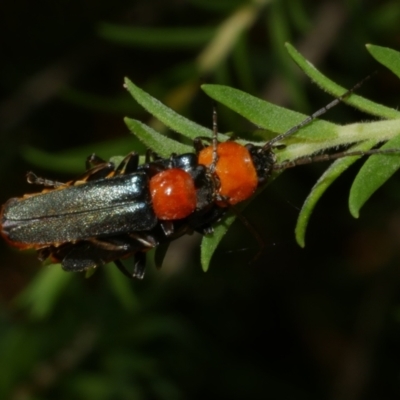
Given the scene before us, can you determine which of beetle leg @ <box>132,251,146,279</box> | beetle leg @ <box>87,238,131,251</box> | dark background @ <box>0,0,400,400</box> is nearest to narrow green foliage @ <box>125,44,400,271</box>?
beetle leg @ <box>87,238,131,251</box>

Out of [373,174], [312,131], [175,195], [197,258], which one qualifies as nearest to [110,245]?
[175,195]

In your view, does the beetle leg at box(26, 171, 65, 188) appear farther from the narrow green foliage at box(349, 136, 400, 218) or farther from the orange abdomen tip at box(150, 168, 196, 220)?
the narrow green foliage at box(349, 136, 400, 218)

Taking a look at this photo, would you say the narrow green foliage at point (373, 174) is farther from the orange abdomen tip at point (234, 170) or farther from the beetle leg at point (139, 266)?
the beetle leg at point (139, 266)

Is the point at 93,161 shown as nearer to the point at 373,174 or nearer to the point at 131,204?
the point at 131,204

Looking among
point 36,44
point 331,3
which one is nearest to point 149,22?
point 36,44

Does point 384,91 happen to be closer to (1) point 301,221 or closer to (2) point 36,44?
(2) point 36,44

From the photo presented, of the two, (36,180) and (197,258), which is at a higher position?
(36,180)
